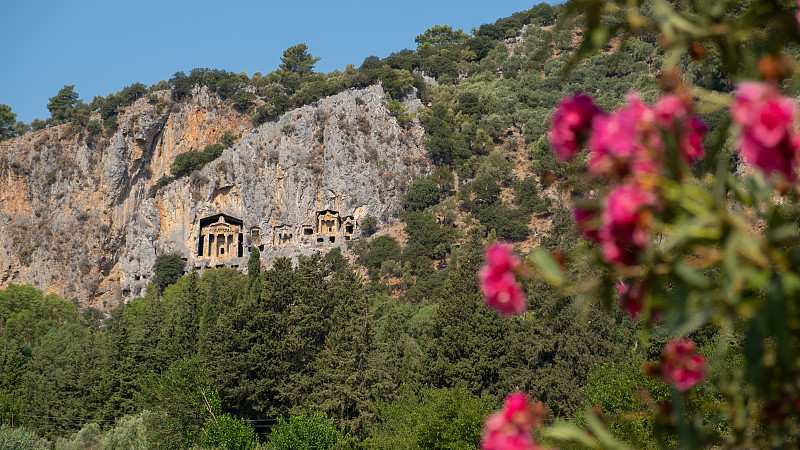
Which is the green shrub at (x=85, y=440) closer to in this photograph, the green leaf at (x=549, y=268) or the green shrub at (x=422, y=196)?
the green shrub at (x=422, y=196)

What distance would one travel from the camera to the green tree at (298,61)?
117394 mm

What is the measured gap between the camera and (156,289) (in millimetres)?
91062

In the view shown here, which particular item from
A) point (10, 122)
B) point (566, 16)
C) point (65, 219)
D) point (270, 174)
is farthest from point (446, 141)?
point (566, 16)

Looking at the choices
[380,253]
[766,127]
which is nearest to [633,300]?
[766,127]

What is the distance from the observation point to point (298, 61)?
119 m

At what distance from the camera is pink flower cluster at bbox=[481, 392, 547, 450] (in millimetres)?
2732

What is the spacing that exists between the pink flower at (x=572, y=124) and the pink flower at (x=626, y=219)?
365 millimetres

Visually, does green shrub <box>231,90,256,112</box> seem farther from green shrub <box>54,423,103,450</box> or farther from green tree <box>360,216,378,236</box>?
green shrub <box>54,423,103,450</box>

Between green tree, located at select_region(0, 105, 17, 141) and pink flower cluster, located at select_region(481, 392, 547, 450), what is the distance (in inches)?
4848

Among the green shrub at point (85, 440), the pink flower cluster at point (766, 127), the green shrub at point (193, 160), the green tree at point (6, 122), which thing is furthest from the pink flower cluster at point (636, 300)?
the green tree at point (6, 122)

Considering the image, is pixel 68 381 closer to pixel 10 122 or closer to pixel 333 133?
pixel 333 133

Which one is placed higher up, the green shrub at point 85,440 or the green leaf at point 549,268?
the green leaf at point 549,268

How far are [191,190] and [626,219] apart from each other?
316 ft

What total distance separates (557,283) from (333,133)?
3577 inches
